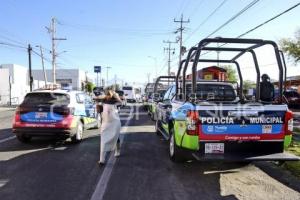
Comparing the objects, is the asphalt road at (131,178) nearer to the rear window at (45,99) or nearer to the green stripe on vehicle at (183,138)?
the green stripe on vehicle at (183,138)

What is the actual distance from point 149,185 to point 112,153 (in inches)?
120

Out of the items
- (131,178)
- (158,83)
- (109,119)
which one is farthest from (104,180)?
(158,83)

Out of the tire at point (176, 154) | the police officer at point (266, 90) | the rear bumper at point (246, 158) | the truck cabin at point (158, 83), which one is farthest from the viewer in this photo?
the truck cabin at point (158, 83)

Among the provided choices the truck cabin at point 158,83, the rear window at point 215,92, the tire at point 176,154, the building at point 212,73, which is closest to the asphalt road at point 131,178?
the tire at point 176,154

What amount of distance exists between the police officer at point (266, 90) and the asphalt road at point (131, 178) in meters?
1.47

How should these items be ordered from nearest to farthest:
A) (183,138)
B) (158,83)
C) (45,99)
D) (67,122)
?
1. (183,138)
2. (67,122)
3. (45,99)
4. (158,83)

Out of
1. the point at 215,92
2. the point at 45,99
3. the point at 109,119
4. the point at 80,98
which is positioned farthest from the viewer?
the point at 80,98

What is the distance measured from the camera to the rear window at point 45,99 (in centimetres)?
1028

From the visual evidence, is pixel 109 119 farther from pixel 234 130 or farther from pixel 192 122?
pixel 234 130

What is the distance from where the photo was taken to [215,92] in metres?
9.41

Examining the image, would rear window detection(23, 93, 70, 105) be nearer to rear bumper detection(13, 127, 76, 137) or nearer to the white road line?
rear bumper detection(13, 127, 76, 137)

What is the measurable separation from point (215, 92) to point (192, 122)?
310cm

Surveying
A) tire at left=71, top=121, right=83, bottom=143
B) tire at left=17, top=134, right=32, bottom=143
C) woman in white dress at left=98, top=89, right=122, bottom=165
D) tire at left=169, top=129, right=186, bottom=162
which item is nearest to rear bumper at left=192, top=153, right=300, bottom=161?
tire at left=169, top=129, right=186, bottom=162

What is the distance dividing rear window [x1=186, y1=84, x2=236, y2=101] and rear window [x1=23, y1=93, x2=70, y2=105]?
363 cm
